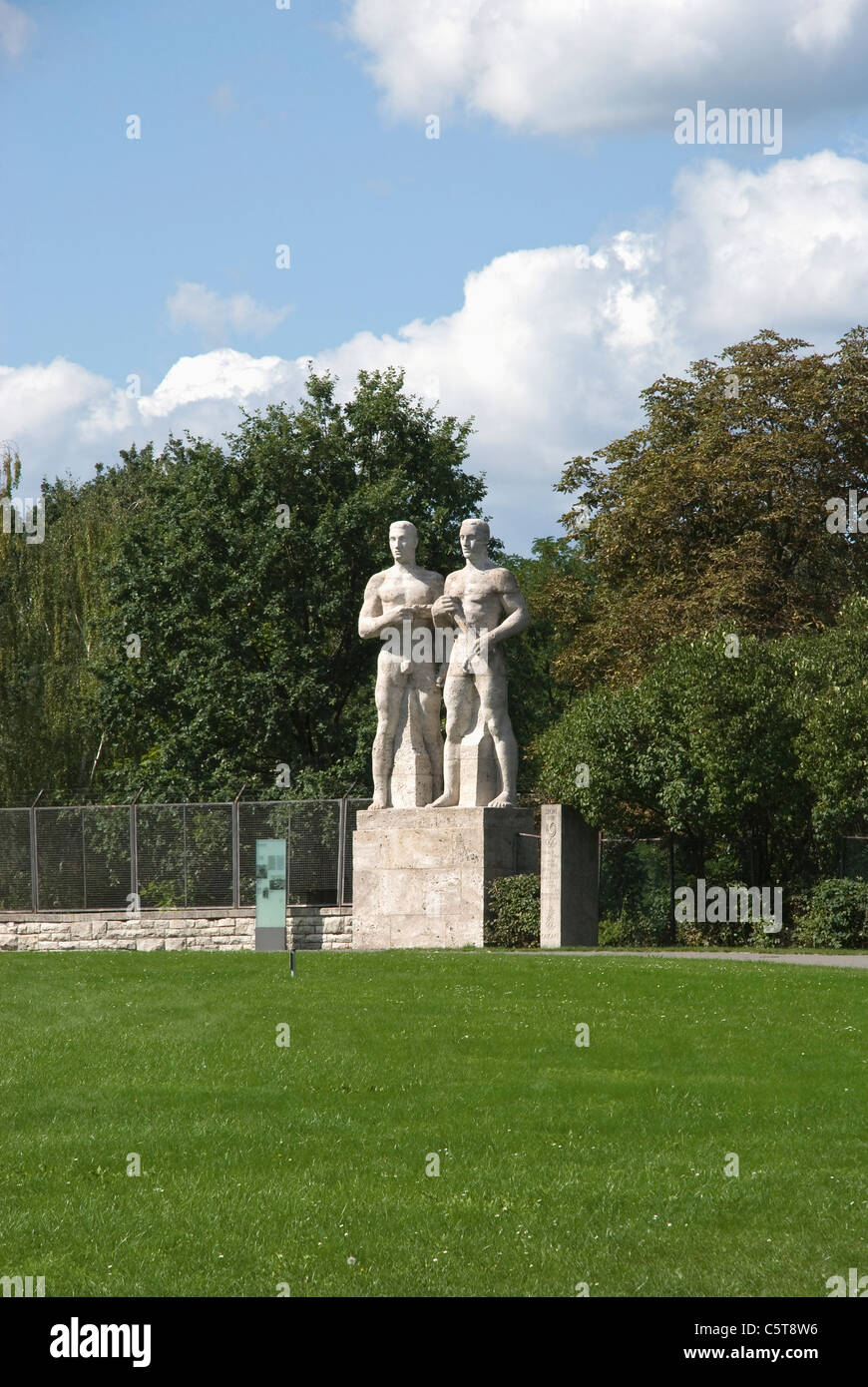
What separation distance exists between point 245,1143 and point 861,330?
28.6 meters

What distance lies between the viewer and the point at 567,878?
23.7 metres

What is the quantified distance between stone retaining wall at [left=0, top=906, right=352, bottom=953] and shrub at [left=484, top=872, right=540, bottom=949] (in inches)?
178

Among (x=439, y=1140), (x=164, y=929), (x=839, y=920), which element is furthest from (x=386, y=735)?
(x=439, y=1140)

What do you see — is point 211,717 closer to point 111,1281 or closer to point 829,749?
point 829,749

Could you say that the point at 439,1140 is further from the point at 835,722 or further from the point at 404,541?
the point at 404,541

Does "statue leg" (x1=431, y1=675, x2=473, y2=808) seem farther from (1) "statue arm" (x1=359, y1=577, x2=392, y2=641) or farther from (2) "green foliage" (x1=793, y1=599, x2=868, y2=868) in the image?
(2) "green foliage" (x1=793, y1=599, x2=868, y2=868)

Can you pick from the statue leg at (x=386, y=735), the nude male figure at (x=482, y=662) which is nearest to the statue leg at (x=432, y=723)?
the statue leg at (x=386, y=735)

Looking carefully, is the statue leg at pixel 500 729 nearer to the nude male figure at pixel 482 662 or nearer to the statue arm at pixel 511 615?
the nude male figure at pixel 482 662

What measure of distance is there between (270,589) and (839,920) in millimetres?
16419

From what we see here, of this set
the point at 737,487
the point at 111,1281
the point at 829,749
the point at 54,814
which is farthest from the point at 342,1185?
the point at 737,487

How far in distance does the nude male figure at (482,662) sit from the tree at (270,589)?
1056cm

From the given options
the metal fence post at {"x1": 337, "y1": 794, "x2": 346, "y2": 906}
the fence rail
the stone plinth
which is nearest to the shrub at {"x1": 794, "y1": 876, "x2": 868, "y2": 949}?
the stone plinth

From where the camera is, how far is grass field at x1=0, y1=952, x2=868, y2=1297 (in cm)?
801

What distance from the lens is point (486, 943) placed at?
78.1 feet
